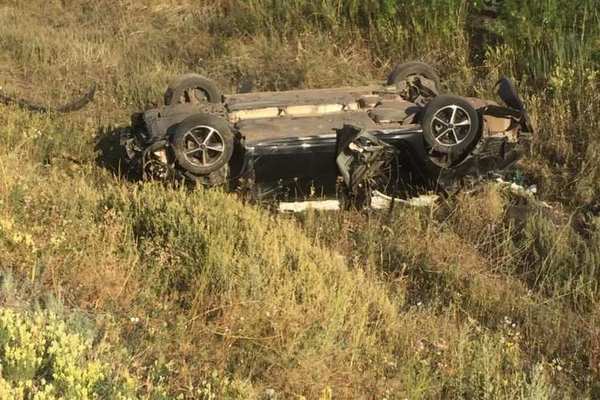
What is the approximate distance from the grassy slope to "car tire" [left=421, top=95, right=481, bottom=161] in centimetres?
44

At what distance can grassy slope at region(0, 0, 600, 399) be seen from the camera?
3.93 metres

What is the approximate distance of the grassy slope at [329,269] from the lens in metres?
3.93

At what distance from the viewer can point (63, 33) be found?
9.93 m

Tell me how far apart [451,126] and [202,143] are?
1.97m

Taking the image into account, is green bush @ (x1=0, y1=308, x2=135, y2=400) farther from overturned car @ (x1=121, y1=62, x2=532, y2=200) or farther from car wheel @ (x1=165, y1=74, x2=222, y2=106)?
car wheel @ (x1=165, y1=74, x2=222, y2=106)

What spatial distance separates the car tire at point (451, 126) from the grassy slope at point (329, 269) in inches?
17.4

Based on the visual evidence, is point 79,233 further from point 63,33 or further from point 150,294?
point 63,33

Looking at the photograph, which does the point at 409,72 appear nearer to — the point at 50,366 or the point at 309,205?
the point at 309,205

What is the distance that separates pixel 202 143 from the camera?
5645 millimetres

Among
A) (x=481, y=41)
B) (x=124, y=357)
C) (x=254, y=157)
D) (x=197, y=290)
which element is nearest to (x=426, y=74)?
(x=481, y=41)

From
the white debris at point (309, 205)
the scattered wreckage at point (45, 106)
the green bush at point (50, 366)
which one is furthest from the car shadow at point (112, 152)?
the green bush at point (50, 366)

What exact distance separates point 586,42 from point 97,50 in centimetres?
566

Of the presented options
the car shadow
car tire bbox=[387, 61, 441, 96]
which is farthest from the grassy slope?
car tire bbox=[387, 61, 441, 96]

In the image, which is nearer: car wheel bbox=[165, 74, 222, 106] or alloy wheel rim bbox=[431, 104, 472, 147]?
alloy wheel rim bbox=[431, 104, 472, 147]
